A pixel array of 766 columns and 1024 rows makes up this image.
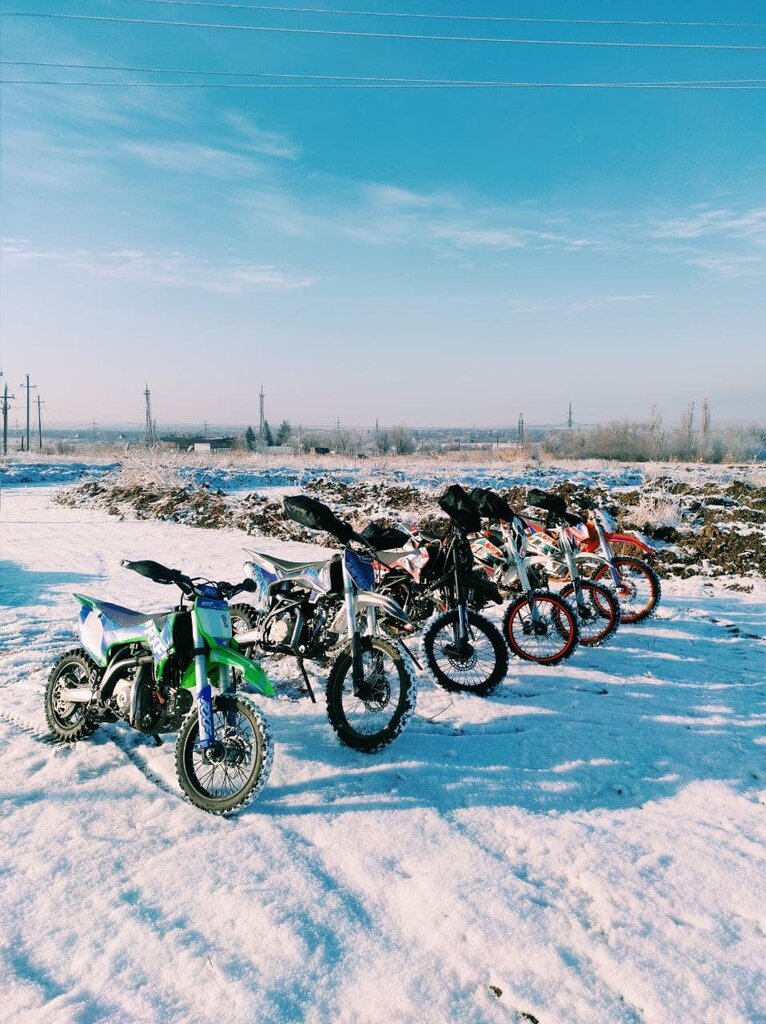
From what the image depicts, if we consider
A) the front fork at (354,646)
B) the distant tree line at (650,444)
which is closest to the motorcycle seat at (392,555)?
the front fork at (354,646)

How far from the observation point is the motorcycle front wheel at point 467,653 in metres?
5.20

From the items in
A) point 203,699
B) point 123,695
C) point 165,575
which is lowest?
point 123,695

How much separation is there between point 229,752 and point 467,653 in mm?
2301

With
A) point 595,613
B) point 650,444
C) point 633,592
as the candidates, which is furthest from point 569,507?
point 650,444

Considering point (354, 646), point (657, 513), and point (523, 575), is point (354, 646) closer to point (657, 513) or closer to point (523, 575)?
point (523, 575)

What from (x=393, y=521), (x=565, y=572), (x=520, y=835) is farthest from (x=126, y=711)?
(x=393, y=521)

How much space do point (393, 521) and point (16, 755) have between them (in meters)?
10.2

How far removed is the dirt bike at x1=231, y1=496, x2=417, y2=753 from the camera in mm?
4234

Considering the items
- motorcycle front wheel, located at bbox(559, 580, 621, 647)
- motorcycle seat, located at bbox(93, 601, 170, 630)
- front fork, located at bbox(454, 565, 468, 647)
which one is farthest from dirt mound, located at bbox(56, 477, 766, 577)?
motorcycle seat, located at bbox(93, 601, 170, 630)

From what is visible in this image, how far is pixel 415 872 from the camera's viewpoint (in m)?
3.18

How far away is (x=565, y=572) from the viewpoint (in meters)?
7.03

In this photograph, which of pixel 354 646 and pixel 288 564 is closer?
pixel 354 646

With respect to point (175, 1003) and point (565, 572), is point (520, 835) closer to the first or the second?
point (175, 1003)

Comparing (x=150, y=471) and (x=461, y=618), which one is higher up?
(x=150, y=471)
